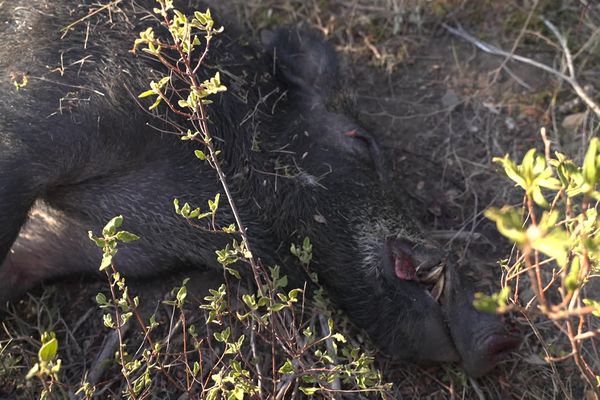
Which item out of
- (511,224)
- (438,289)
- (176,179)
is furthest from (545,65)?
(511,224)

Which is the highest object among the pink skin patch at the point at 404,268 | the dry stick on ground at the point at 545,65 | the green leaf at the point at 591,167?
the green leaf at the point at 591,167

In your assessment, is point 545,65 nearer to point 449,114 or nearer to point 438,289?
point 449,114

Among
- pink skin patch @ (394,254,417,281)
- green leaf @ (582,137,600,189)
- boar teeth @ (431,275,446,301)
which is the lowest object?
boar teeth @ (431,275,446,301)

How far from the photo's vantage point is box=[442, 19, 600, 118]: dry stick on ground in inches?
149

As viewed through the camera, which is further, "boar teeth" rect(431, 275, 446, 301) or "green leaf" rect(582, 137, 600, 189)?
"boar teeth" rect(431, 275, 446, 301)

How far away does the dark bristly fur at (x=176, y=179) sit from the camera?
9.54ft

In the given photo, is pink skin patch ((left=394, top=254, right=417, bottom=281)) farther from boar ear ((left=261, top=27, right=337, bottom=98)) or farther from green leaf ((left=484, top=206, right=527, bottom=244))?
green leaf ((left=484, top=206, right=527, bottom=244))

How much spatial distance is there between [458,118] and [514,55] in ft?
1.78

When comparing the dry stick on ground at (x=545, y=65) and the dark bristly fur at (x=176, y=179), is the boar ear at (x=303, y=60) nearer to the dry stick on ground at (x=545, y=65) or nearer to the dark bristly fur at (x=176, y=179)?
the dark bristly fur at (x=176, y=179)

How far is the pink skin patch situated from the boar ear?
1.09 meters

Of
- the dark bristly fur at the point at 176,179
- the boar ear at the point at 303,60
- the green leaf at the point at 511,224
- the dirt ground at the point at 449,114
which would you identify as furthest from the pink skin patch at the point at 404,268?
the green leaf at the point at 511,224

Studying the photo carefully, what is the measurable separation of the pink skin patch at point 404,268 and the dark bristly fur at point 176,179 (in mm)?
36

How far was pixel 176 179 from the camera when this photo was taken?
3.19 m

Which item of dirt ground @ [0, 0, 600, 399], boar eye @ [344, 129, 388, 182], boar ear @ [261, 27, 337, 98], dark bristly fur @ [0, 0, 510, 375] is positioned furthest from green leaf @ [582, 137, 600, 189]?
boar ear @ [261, 27, 337, 98]
